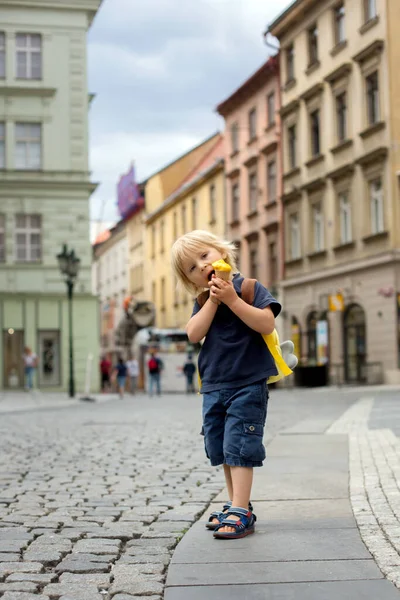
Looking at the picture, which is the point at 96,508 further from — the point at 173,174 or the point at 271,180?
the point at 173,174

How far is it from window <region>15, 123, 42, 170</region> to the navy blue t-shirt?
33252mm

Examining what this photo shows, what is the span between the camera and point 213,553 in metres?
4.62

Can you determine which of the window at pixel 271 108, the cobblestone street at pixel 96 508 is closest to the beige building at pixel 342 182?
the window at pixel 271 108

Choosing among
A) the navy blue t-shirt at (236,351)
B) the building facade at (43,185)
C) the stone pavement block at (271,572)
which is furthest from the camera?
the building facade at (43,185)

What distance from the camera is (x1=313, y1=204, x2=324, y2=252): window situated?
38.0 meters

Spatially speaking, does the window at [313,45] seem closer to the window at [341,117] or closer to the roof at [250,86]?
the window at [341,117]

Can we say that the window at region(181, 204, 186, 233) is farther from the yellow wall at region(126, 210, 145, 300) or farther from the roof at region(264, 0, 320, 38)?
the roof at region(264, 0, 320, 38)

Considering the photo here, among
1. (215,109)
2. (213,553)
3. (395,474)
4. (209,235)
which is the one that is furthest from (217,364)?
(215,109)

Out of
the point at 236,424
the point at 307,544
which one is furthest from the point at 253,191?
the point at 307,544

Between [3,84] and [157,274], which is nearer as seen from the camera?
[3,84]

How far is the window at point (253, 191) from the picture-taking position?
4587cm

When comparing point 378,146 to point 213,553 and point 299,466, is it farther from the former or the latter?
point 213,553

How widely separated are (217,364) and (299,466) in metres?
3.30

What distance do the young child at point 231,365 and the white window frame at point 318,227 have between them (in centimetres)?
3286
